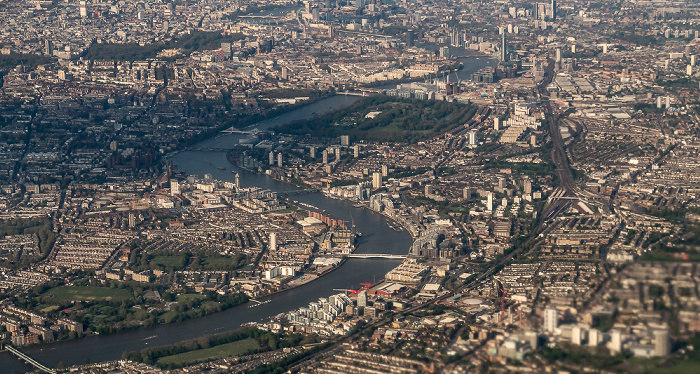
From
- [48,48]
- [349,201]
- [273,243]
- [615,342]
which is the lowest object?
[273,243]

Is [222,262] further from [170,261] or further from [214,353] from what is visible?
[214,353]

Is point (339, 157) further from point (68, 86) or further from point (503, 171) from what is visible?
point (68, 86)

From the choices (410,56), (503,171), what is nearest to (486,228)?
(503,171)

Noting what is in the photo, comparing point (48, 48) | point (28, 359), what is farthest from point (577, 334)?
point (48, 48)

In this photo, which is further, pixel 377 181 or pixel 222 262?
pixel 377 181

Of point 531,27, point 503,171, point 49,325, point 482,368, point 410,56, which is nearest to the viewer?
point 482,368
